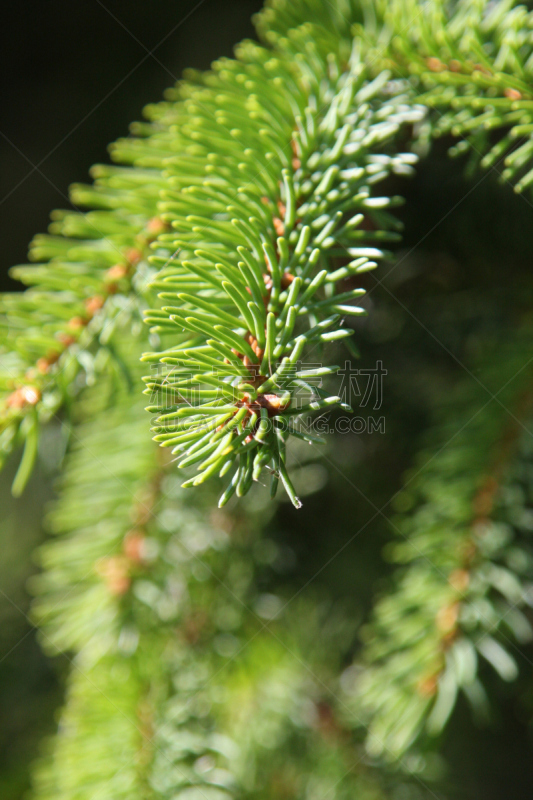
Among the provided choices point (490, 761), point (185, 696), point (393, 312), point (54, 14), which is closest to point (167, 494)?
point (185, 696)

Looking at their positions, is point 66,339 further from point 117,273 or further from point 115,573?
point 115,573

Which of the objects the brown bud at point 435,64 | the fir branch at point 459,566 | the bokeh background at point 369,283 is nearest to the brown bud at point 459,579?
the fir branch at point 459,566

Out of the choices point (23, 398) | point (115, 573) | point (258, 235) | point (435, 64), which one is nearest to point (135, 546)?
point (115, 573)

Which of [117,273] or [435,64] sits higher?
[435,64]

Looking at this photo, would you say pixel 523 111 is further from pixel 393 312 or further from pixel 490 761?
pixel 490 761

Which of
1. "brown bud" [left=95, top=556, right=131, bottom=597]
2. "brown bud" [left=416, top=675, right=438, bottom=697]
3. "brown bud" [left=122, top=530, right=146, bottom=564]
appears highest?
"brown bud" [left=416, top=675, right=438, bottom=697]

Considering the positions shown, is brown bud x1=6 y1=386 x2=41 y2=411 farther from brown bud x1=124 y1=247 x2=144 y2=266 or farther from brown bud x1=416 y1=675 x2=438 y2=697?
brown bud x1=416 y1=675 x2=438 y2=697

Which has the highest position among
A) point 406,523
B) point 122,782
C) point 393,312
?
point 393,312

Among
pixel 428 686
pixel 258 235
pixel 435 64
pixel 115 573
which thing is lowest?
pixel 115 573

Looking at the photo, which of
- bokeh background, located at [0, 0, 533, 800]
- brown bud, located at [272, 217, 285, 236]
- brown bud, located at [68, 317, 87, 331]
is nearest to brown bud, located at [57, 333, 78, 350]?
brown bud, located at [68, 317, 87, 331]
